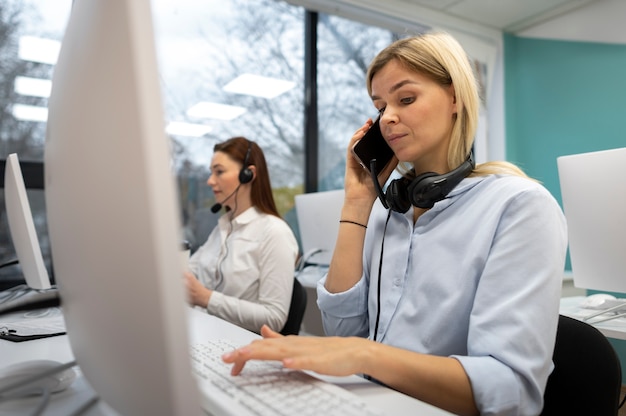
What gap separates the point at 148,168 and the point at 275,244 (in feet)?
4.76

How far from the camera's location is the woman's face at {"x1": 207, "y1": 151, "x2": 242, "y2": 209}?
6.72ft

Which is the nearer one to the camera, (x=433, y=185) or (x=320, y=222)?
(x=433, y=185)

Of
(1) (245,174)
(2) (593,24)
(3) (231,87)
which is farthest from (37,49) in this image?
(2) (593,24)

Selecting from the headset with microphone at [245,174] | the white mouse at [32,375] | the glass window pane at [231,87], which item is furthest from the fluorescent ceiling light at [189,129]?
the white mouse at [32,375]

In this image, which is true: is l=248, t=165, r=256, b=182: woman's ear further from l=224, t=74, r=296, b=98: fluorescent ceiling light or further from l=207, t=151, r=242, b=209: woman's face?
l=224, t=74, r=296, b=98: fluorescent ceiling light

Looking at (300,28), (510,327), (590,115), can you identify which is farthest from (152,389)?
(590,115)

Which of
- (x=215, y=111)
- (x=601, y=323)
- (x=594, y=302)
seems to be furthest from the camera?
(x=215, y=111)

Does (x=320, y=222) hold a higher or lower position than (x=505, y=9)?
lower

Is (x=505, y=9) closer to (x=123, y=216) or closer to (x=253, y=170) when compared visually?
(x=253, y=170)

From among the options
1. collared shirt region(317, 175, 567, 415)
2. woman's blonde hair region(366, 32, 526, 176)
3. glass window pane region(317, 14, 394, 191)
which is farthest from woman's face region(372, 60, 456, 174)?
glass window pane region(317, 14, 394, 191)

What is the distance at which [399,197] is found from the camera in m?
1.02

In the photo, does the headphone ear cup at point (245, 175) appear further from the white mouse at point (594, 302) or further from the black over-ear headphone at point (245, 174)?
the white mouse at point (594, 302)

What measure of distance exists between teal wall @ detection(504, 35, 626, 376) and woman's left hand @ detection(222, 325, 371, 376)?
11.1ft

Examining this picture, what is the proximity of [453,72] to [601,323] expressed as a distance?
963 mm
